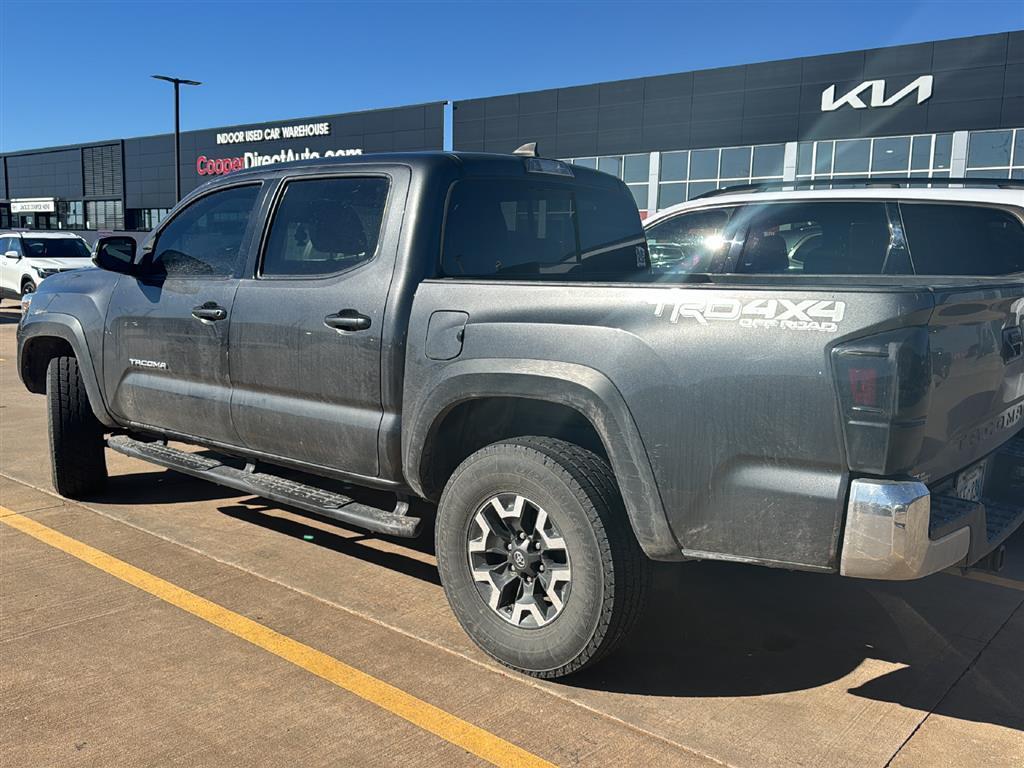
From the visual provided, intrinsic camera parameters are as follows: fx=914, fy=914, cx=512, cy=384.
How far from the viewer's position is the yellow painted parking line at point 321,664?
2.89 metres

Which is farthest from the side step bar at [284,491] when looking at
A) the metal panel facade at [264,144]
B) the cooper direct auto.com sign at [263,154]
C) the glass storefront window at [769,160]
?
the cooper direct auto.com sign at [263,154]

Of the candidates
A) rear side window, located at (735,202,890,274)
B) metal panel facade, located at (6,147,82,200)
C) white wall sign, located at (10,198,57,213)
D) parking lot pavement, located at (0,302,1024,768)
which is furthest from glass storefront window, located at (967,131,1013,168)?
white wall sign, located at (10,198,57,213)

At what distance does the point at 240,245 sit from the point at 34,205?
222 feet

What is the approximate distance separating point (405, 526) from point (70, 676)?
1315 millimetres

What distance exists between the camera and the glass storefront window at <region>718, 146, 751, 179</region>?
34.1 m

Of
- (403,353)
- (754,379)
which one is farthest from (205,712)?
(754,379)

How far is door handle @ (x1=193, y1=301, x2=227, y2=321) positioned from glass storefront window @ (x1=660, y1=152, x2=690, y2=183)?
108 ft

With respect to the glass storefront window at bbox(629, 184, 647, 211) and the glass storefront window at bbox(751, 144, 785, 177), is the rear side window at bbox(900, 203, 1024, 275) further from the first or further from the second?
the glass storefront window at bbox(629, 184, 647, 211)

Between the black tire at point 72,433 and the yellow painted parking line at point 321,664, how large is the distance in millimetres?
670

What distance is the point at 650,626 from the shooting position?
12.7ft

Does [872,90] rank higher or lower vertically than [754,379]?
higher

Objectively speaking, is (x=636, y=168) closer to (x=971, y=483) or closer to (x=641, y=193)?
(x=641, y=193)

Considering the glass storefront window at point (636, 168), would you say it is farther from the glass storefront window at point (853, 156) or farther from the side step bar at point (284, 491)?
the side step bar at point (284, 491)

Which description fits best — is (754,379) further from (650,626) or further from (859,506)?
(650,626)
